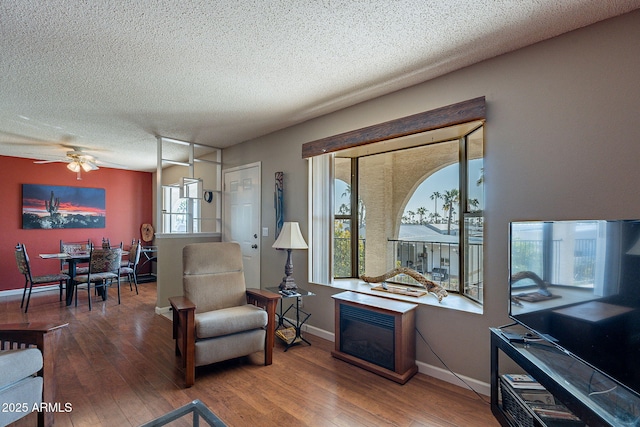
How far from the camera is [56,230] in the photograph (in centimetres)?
579

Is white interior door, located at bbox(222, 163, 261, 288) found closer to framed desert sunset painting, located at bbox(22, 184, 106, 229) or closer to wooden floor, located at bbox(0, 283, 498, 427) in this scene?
wooden floor, located at bbox(0, 283, 498, 427)

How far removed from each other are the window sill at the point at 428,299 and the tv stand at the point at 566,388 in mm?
407

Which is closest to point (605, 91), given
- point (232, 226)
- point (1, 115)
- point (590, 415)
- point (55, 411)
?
point (590, 415)

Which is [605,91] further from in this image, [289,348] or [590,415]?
[289,348]

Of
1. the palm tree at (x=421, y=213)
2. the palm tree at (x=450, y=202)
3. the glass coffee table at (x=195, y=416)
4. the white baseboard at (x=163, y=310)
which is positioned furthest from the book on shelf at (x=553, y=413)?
the white baseboard at (x=163, y=310)

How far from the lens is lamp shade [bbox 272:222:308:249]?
3.15 metres

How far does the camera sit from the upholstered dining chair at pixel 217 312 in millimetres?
2367

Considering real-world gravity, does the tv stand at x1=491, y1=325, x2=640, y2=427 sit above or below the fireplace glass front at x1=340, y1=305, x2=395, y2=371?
above

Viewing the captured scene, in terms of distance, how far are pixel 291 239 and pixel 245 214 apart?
5.02ft

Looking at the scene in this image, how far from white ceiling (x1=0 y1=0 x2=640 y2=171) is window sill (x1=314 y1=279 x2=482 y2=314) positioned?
6.25 feet

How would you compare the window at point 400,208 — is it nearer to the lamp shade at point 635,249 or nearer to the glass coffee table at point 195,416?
the lamp shade at point 635,249

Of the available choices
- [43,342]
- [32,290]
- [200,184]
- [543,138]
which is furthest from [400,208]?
[32,290]

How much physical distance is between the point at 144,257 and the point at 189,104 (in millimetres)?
4983

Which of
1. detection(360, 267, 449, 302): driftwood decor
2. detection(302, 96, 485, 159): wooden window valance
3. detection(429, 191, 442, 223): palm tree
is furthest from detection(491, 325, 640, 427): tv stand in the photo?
detection(302, 96, 485, 159): wooden window valance
